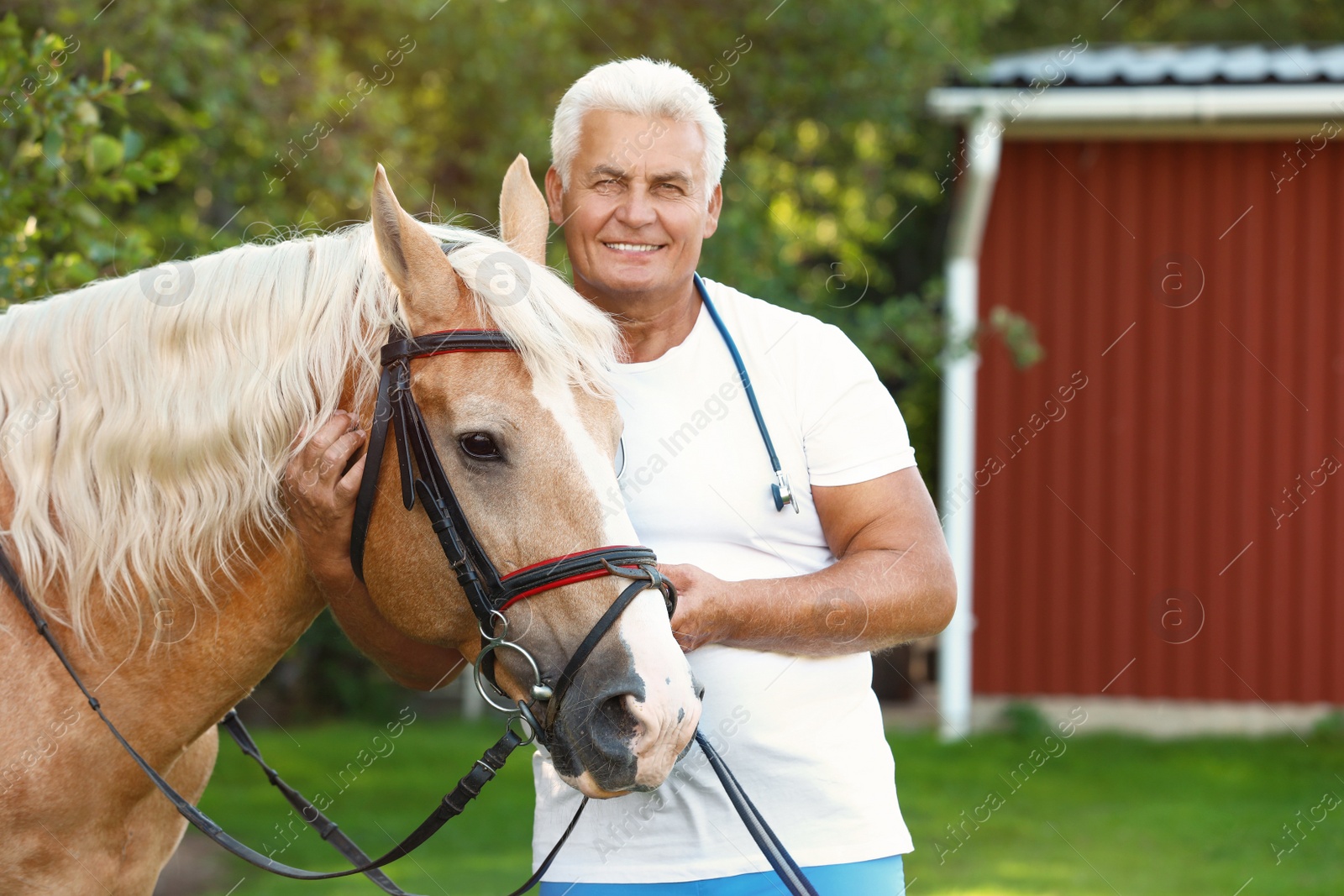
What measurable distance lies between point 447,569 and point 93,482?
615 millimetres

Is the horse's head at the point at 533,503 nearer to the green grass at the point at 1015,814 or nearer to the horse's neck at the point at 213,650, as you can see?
the horse's neck at the point at 213,650

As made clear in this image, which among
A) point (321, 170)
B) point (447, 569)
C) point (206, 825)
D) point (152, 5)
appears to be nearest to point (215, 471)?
point (447, 569)

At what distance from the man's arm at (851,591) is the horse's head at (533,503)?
175mm

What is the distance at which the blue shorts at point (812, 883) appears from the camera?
1.98 meters

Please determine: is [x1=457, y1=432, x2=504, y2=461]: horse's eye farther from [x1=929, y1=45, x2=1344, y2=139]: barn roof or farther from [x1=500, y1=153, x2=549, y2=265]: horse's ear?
[x1=929, y1=45, x2=1344, y2=139]: barn roof

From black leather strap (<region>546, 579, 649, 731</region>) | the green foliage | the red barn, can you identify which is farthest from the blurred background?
black leather strap (<region>546, 579, 649, 731</region>)

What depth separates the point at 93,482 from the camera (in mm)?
1932

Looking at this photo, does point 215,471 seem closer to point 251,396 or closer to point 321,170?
point 251,396

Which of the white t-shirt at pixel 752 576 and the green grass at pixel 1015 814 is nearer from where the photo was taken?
the white t-shirt at pixel 752 576

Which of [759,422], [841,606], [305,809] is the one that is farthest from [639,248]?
[305,809]

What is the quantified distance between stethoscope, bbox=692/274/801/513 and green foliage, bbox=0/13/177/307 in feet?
5.85

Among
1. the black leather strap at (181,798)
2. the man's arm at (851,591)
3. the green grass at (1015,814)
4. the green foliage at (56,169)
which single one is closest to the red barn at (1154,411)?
the green grass at (1015,814)

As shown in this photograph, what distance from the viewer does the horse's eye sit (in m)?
1.85

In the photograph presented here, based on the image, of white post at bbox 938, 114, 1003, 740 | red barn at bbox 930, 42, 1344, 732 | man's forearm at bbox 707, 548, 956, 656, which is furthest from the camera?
red barn at bbox 930, 42, 1344, 732
